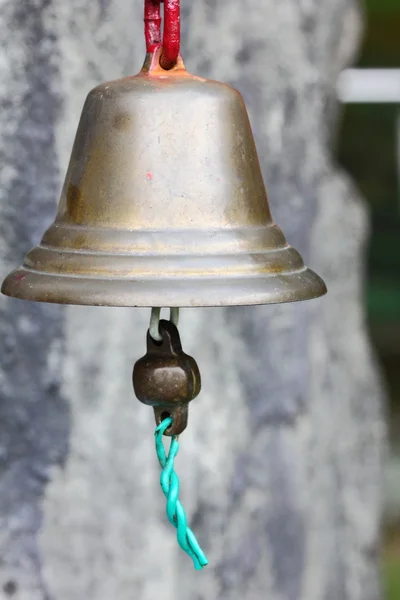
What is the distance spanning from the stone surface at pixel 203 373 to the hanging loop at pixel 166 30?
400 millimetres

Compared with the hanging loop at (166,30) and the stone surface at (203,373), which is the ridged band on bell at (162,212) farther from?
the stone surface at (203,373)

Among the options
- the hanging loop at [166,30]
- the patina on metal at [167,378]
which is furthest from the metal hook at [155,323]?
the hanging loop at [166,30]

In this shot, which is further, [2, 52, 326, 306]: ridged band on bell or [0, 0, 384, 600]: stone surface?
[0, 0, 384, 600]: stone surface

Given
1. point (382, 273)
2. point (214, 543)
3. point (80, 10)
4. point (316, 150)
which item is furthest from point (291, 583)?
point (382, 273)

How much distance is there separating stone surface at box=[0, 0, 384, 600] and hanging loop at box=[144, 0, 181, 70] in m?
0.40

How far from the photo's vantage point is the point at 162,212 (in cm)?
91

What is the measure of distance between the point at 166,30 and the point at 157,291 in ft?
0.77

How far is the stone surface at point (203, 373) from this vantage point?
4.45 ft

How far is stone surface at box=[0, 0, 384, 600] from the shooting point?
4.45 feet

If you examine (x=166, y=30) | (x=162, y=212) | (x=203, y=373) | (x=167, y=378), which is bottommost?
(x=203, y=373)

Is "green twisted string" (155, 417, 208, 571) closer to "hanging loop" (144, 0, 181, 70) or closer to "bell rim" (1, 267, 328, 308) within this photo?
Result: "bell rim" (1, 267, 328, 308)

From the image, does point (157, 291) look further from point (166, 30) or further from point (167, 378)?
point (166, 30)

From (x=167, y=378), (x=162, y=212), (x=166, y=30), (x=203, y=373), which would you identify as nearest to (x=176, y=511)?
(x=167, y=378)

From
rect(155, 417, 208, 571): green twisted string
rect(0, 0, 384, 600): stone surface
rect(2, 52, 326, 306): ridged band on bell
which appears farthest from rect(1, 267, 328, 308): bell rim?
rect(0, 0, 384, 600): stone surface
